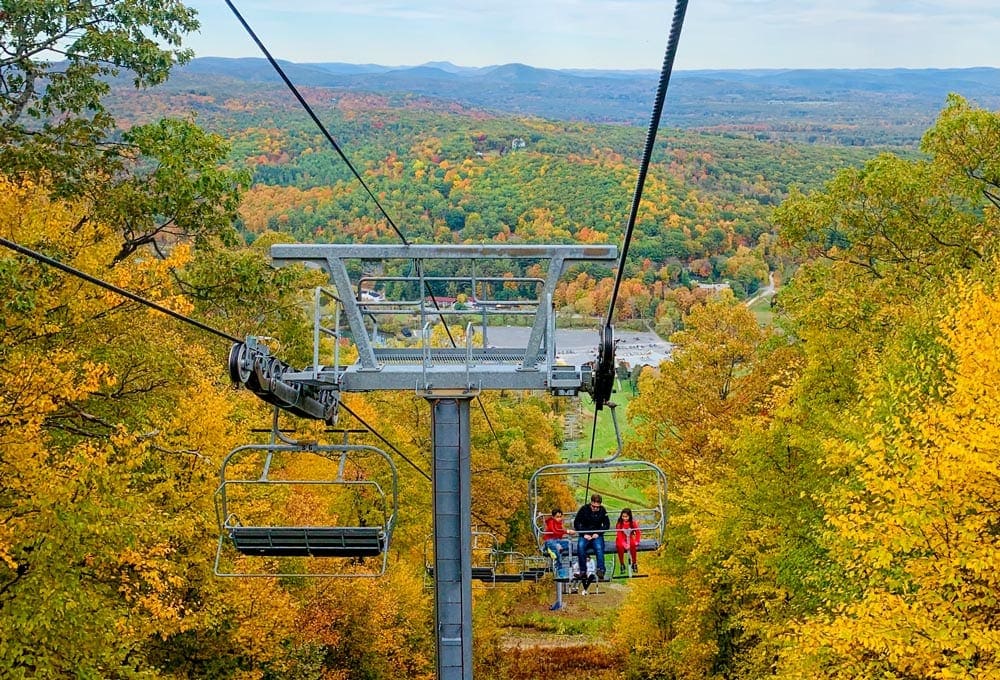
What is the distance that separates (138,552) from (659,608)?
1515cm

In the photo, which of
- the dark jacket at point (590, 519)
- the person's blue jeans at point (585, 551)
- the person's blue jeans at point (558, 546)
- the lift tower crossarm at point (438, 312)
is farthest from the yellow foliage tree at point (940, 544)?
the lift tower crossarm at point (438, 312)

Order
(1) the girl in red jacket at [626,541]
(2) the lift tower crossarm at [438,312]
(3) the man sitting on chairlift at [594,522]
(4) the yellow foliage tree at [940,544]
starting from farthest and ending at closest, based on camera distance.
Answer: (1) the girl in red jacket at [626,541], (3) the man sitting on chairlift at [594,522], (4) the yellow foliage tree at [940,544], (2) the lift tower crossarm at [438,312]

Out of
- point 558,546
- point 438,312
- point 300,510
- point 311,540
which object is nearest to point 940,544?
point 558,546

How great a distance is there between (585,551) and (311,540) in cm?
400

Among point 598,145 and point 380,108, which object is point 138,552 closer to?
point 598,145

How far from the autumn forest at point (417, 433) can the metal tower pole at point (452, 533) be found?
395cm

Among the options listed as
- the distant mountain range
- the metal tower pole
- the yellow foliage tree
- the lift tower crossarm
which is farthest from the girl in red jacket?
the distant mountain range

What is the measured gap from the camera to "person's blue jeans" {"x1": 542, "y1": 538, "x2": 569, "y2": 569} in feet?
36.6

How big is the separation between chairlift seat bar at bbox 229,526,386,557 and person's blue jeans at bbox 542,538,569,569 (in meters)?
2.89

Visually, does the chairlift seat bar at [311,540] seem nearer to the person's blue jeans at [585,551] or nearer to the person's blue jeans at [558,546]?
the person's blue jeans at [558,546]

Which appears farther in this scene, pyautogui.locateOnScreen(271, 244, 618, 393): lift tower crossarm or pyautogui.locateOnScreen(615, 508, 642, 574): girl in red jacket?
pyautogui.locateOnScreen(615, 508, 642, 574): girl in red jacket

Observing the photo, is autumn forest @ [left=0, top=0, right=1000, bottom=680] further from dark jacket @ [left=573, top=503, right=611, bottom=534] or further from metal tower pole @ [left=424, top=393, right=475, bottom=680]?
metal tower pole @ [left=424, top=393, right=475, bottom=680]

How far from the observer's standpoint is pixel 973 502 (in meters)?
11.7

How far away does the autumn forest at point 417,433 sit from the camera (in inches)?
464
